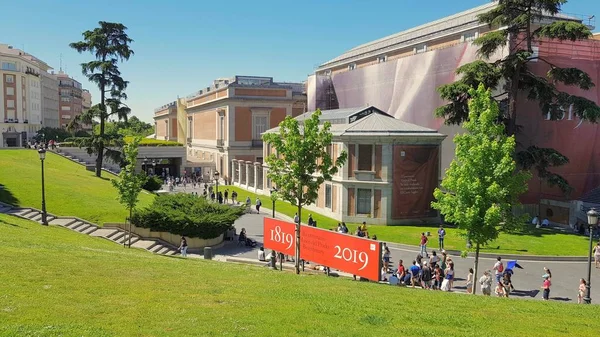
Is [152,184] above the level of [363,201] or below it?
below

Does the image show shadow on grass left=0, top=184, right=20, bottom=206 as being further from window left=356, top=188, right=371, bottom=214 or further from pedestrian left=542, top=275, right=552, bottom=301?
pedestrian left=542, top=275, right=552, bottom=301

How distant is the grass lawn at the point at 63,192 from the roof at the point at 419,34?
1201 inches

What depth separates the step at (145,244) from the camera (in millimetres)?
25459

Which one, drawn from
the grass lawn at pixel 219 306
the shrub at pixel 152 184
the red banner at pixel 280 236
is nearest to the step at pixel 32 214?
the grass lawn at pixel 219 306

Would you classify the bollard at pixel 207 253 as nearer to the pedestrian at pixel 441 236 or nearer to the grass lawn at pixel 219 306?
the grass lawn at pixel 219 306

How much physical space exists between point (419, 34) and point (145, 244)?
138 ft

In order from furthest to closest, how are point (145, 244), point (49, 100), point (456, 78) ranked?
point (49, 100) < point (456, 78) < point (145, 244)

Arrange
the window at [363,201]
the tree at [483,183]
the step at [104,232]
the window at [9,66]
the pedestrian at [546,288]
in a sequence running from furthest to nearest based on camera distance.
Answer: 1. the window at [9,66]
2. the window at [363,201]
3. the step at [104,232]
4. the pedestrian at [546,288]
5. the tree at [483,183]

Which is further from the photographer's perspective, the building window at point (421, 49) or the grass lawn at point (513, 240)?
the building window at point (421, 49)

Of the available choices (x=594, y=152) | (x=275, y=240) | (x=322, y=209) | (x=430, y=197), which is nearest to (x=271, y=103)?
(x=322, y=209)

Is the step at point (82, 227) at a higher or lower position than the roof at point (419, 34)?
lower

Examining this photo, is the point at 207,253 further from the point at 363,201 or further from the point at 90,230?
the point at 363,201

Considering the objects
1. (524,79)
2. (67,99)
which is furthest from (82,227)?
(67,99)

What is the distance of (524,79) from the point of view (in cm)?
3275
